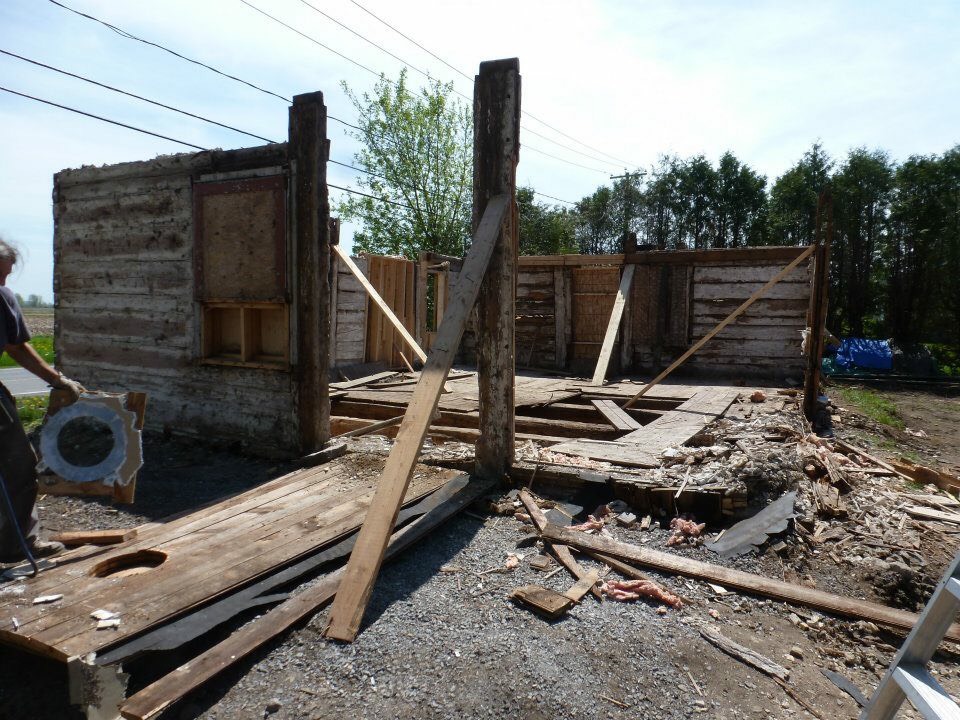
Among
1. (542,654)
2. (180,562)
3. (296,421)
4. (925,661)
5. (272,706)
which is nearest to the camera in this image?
(925,661)

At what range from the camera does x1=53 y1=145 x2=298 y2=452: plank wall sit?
593cm

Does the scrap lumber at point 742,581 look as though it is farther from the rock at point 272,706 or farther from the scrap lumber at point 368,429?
the scrap lumber at point 368,429

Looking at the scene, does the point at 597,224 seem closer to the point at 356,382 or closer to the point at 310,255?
the point at 356,382

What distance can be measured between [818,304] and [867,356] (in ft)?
41.1

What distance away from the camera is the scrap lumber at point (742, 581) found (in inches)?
126

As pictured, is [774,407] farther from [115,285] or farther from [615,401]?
[115,285]

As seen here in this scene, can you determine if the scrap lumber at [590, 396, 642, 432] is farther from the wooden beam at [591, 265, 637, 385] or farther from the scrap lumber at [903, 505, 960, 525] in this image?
the scrap lumber at [903, 505, 960, 525]

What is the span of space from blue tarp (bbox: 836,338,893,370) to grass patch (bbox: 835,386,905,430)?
3.26 meters

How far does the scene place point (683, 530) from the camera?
4.21m

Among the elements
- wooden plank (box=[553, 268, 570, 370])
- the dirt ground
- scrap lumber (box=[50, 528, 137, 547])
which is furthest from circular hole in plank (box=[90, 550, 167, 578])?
wooden plank (box=[553, 268, 570, 370])

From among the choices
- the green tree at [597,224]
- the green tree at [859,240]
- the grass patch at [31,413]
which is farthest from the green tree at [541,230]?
the grass patch at [31,413]

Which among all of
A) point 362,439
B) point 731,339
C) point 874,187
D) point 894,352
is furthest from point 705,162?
point 362,439

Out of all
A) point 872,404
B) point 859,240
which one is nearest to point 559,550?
point 872,404

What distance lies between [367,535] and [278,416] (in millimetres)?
2834
